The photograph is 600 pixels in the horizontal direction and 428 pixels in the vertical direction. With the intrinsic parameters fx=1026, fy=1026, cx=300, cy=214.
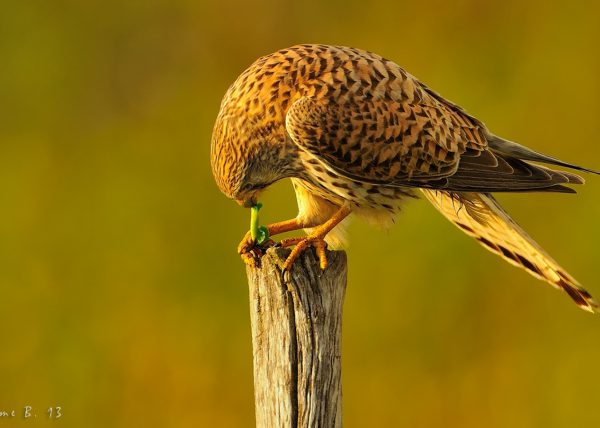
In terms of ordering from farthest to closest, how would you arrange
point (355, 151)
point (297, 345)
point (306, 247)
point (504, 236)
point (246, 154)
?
point (504, 236) → point (355, 151) → point (246, 154) → point (306, 247) → point (297, 345)

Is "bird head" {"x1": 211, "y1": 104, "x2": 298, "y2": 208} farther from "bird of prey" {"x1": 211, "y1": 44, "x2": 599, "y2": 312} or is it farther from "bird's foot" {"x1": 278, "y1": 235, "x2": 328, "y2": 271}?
"bird's foot" {"x1": 278, "y1": 235, "x2": 328, "y2": 271}

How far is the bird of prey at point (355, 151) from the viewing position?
454 cm

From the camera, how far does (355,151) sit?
15.2ft

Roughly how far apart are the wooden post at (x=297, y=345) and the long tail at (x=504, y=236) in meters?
1.12

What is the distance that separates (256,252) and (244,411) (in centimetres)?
223

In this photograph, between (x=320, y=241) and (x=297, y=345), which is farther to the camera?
(x=320, y=241)

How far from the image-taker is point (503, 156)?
508 centimetres

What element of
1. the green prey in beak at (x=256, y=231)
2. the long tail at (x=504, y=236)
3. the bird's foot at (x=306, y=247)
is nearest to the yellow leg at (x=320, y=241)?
the bird's foot at (x=306, y=247)

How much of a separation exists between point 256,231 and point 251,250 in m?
0.09

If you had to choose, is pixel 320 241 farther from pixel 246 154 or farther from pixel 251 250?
pixel 246 154

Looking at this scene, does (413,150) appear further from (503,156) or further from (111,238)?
(111,238)

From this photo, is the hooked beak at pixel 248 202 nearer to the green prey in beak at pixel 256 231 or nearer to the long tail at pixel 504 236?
the green prey in beak at pixel 256 231

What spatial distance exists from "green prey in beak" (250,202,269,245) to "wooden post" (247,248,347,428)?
0.27 metres

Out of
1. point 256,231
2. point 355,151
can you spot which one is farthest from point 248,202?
point 355,151
